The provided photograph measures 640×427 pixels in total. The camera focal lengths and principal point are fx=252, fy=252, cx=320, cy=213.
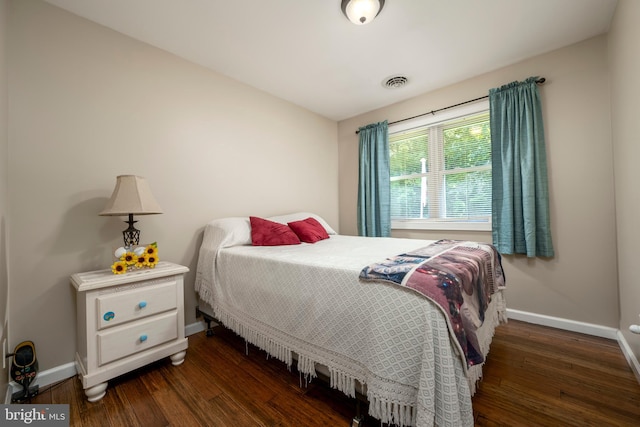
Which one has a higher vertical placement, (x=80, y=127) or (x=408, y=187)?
(x=80, y=127)

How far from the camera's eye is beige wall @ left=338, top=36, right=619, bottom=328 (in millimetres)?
2037

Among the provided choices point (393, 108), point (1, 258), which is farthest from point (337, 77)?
point (1, 258)

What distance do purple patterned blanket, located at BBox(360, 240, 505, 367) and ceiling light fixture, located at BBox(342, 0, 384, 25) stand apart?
1641 millimetres

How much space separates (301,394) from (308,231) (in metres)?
1.38

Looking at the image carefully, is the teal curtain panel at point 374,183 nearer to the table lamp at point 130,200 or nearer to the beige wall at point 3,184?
the table lamp at point 130,200

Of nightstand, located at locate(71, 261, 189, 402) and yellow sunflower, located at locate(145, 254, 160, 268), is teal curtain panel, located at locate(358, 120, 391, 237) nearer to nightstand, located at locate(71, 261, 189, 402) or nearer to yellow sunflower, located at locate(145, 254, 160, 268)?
nightstand, located at locate(71, 261, 189, 402)

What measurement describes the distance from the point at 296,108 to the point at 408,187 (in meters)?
1.77

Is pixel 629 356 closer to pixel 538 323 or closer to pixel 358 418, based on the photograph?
pixel 538 323

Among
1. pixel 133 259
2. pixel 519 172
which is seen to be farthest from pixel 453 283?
pixel 519 172

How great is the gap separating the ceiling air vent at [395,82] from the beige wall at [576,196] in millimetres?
951

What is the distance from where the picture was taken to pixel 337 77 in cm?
263

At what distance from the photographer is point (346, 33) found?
6.48 feet

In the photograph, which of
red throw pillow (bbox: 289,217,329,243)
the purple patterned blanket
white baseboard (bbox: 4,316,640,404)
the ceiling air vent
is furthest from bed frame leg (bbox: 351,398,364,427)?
the ceiling air vent

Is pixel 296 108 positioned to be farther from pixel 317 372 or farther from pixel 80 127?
pixel 317 372
